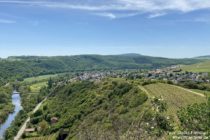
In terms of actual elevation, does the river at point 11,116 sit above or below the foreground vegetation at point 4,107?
below

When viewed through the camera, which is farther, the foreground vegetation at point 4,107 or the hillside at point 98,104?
the foreground vegetation at point 4,107

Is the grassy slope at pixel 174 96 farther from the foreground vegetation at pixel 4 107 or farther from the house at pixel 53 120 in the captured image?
the foreground vegetation at pixel 4 107

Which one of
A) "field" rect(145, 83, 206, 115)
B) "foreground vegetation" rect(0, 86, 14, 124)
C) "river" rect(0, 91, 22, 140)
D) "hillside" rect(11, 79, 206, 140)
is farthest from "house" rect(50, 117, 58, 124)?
"field" rect(145, 83, 206, 115)

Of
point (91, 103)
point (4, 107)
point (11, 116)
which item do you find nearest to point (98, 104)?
point (91, 103)

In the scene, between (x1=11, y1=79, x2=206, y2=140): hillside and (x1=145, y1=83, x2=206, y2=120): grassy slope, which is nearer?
(x1=145, y1=83, x2=206, y2=120): grassy slope

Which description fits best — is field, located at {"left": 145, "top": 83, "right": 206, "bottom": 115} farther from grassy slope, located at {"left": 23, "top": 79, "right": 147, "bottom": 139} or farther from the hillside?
grassy slope, located at {"left": 23, "top": 79, "right": 147, "bottom": 139}

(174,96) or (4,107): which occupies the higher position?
(174,96)

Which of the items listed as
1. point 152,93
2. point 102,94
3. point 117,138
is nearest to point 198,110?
point 117,138

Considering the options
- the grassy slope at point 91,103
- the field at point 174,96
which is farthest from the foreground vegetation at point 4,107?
the field at point 174,96

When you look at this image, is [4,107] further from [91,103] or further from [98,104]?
[98,104]
